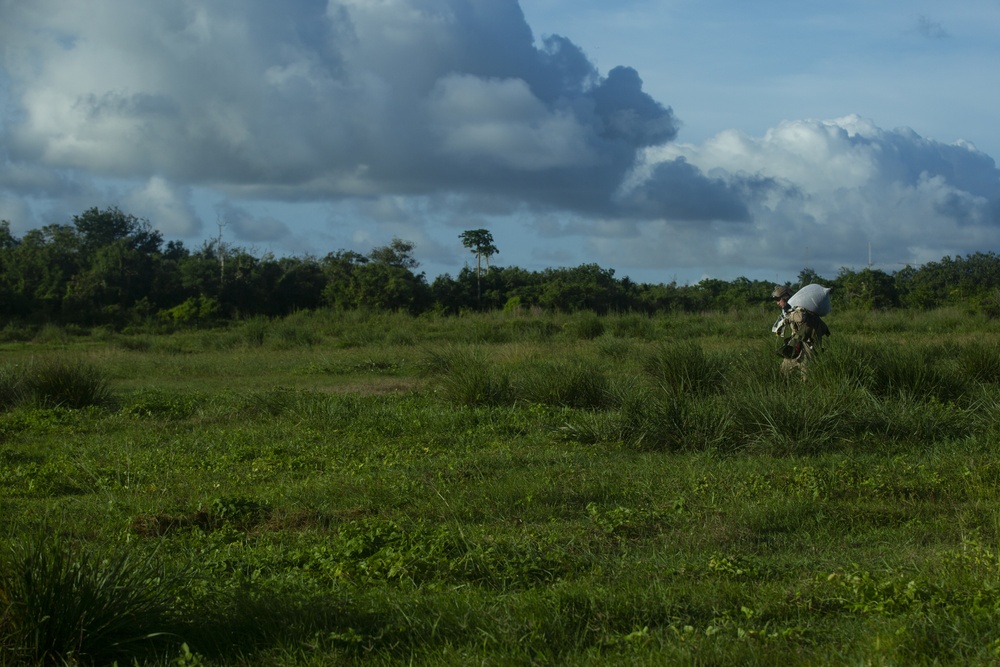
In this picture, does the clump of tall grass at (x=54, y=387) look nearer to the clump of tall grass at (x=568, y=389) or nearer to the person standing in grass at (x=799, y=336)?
the clump of tall grass at (x=568, y=389)

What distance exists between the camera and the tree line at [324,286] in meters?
38.1

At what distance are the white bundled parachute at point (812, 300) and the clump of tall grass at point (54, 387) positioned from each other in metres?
9.44

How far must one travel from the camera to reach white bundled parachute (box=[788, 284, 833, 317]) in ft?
41.3

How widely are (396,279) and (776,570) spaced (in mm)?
37158

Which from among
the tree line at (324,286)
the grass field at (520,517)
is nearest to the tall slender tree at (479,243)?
the tree line at (324,286)

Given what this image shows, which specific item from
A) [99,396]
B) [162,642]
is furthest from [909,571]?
[99,396]

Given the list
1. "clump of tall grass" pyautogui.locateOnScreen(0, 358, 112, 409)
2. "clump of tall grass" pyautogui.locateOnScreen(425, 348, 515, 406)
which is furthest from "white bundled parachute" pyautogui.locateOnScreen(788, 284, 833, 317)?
"clump of tall grass" pyautogui.locateOnScreen(0, 358, 112, 409)

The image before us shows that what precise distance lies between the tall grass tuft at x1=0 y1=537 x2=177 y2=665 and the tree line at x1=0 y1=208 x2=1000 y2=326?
107 feet

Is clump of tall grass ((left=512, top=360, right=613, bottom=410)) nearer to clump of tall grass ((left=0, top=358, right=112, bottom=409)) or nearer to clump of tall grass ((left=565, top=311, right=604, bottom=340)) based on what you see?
clump of tall grass ((left=0, top=358, right=112, bottom=409))

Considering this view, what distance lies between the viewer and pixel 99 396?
1284cm

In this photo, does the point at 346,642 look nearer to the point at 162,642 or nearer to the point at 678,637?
the point at 162,642

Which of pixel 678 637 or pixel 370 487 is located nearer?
pixel 678 637

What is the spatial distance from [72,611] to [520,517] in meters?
3.30

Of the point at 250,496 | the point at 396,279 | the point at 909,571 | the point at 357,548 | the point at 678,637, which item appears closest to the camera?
the point at 678,637
